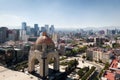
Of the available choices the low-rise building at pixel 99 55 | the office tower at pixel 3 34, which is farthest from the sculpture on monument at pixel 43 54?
the office tower at pixel 3 34

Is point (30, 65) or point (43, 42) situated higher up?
point (43, 42)

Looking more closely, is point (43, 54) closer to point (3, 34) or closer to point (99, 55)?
point (99, 55)

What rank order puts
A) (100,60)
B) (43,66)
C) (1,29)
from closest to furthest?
1. (43,66)
2. (100,60)
3. (1,29)

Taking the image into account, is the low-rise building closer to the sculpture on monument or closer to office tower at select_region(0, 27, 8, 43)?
the sculpture on monument

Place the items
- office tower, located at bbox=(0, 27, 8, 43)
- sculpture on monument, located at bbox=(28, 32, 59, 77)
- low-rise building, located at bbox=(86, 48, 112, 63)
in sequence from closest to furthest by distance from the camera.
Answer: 1. sculpture on monument, located at bbox=(28, 32, 59, 77)
2. low-rise building, located at bbox=(86, 48, 112, 63)
3. office tower, located at bbox=(0, 27, 8, 43)

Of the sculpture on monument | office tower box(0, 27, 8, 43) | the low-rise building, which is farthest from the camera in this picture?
office tower box(0, 27, 8, 43)

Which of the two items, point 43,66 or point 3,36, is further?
point 3,36

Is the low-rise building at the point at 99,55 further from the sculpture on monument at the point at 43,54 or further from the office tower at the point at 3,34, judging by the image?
the office tower at the point at 3,34

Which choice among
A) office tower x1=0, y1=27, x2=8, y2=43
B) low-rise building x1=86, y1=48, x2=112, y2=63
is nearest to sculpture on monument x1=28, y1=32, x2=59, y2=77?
low-rise building x1=86, y1=48, x2=112, y2=63

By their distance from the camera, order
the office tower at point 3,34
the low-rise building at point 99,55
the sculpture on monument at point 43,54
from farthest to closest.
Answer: the office tower at point 3,34 < the low-rise building at point 99,55 < the sculpture on monument at point 43,54

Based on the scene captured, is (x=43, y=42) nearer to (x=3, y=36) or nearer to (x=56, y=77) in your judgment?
(x=56, y=77)

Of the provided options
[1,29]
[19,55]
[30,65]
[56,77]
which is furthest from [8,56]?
[1,29]
